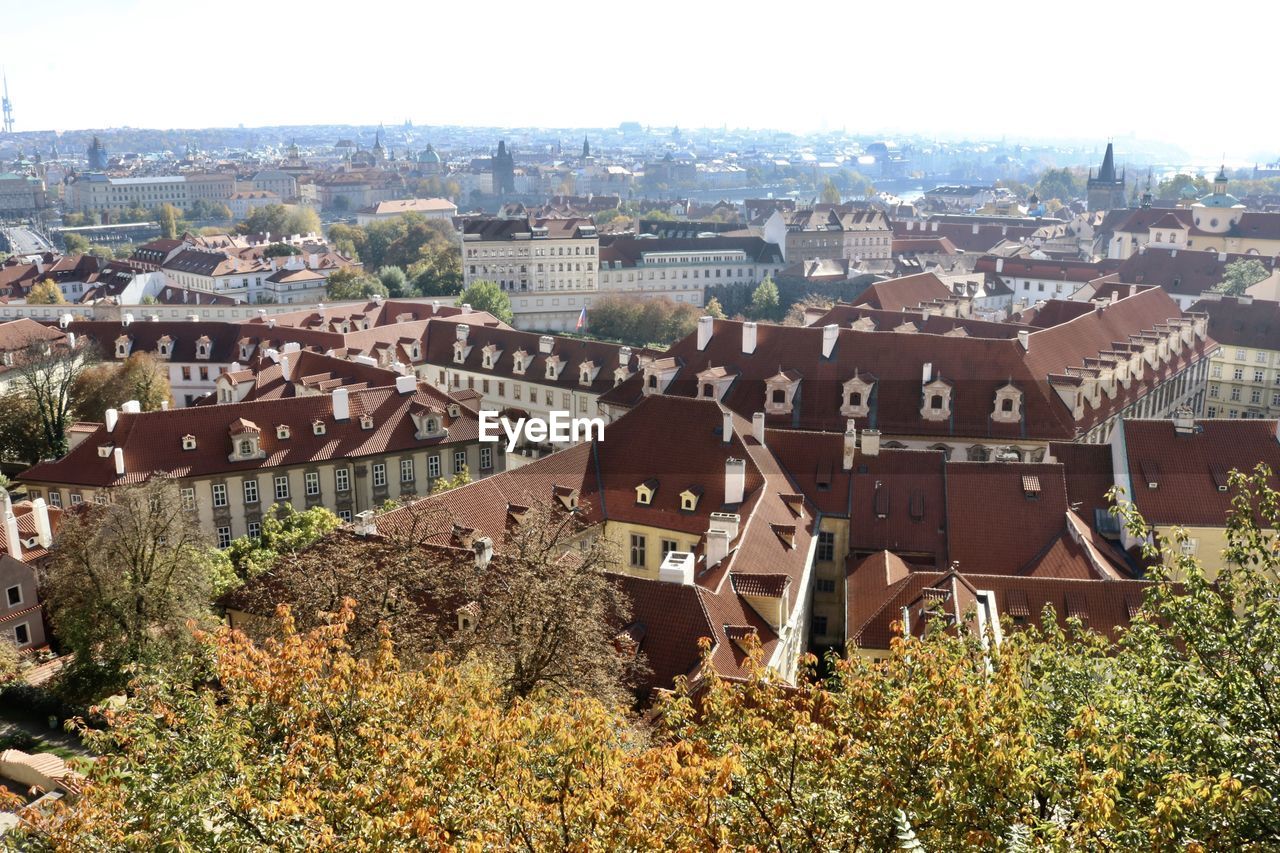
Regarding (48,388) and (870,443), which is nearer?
(870,443)

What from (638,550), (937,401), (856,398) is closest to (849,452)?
(638,550)

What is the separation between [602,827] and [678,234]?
505ft

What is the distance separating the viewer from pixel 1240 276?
357 feet

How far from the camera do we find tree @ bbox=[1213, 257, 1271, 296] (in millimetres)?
106500

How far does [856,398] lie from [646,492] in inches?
667

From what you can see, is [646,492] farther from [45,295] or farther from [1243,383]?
[45,295]

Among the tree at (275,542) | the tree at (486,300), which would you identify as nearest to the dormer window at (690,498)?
the tree at (275,542)

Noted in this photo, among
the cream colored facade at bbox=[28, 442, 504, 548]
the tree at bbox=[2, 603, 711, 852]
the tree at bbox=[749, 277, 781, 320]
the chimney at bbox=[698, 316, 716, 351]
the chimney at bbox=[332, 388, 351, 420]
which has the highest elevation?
the tree at bbox=[2, 603, 711, 852]

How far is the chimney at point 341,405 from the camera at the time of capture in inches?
2243

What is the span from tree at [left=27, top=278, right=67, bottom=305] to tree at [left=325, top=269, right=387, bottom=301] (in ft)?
87.3

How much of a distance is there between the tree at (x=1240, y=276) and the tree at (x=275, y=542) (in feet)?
286

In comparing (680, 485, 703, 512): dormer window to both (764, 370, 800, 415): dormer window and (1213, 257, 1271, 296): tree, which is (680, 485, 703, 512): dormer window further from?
(1213, 257, 1271, 296): tree

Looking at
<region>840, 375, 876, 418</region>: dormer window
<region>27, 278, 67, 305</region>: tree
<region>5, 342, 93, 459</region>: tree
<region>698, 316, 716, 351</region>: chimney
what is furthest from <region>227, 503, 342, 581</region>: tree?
<region>27, 278, 67, 305</region>: tree

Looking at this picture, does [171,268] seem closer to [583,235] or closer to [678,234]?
[583,235]
